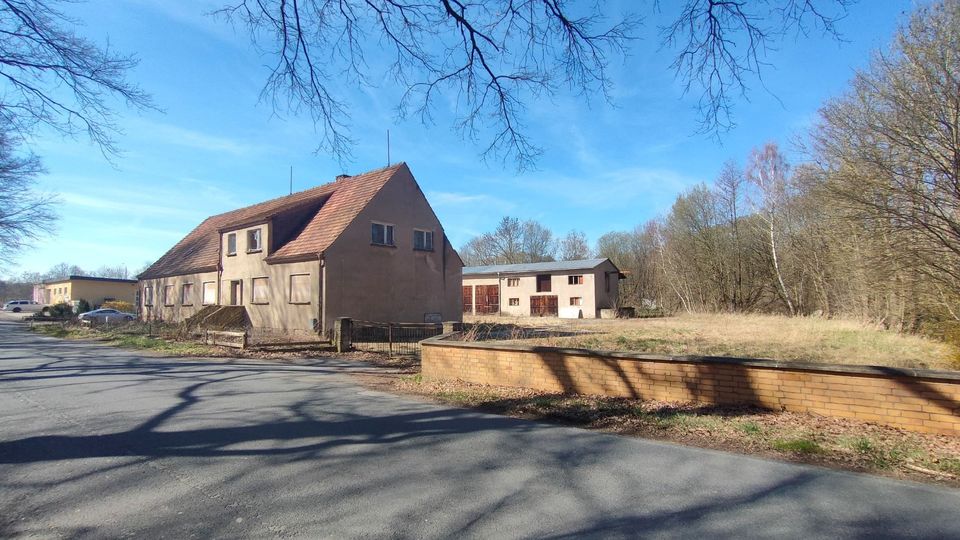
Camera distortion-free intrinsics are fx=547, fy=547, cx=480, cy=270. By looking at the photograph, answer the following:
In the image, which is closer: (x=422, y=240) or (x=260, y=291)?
(x=260, y=291)

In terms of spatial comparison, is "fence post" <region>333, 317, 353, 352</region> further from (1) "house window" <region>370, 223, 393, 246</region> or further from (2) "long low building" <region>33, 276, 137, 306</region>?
(2) "long low building" <region>33, 276, 137, 306</region>

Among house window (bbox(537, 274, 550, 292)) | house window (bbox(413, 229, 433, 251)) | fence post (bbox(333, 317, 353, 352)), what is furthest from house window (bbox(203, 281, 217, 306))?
house window (bbox(537, 274, 550, 292))

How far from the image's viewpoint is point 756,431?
20.8ft

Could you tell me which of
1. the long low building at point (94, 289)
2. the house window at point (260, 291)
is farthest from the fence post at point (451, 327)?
the long low building at point (94, 289)

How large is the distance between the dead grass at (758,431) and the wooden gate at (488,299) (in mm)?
38414

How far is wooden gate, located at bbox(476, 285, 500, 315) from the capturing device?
47.5 m

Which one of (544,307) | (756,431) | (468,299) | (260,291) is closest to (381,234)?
(260,291)

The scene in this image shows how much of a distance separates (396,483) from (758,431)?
13.9 feet

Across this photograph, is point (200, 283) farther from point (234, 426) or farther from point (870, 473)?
point (870, 473)

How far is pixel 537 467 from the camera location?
5379 mm

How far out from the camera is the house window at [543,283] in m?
44.9

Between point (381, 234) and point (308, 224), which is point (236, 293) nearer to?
point (308, 224)

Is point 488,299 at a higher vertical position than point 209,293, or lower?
lower

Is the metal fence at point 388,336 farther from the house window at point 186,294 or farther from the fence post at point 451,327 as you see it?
the house window at point 186,294
